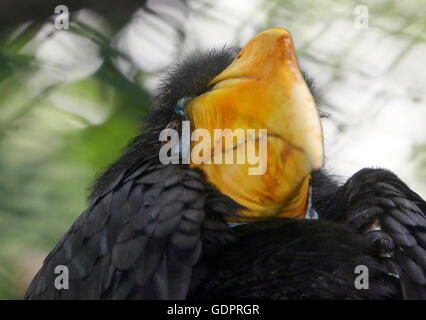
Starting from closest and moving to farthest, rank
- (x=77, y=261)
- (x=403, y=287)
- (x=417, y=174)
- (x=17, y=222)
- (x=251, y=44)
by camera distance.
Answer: (x=403, y=287) → (x=77, y=261) → (x=251, y=44) → (x=17, y=222) → (x=417, y=174)

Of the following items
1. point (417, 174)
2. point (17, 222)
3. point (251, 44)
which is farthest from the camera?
point (417, 174)

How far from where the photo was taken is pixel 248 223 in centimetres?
223

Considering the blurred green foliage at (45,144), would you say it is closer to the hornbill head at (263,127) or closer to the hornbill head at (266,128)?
the hornbill head at (263,127)

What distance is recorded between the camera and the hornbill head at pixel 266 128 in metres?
2.05

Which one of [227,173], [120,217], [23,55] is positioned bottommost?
[120,217]

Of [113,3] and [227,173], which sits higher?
[113,3]

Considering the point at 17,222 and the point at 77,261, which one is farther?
the point at 17,222

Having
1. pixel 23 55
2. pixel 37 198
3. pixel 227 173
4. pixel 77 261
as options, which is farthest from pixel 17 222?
pixel 227 173

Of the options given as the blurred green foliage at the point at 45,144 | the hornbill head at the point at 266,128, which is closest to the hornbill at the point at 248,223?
the hornbill head at the point at 266,128

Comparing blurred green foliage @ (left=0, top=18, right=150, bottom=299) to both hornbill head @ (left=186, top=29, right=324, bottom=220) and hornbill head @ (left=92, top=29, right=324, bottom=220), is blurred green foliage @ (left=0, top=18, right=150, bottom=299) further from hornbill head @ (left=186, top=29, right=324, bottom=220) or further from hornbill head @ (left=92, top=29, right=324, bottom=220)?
hornbill head @ (left=186, top=29, right=324, bottom=220)

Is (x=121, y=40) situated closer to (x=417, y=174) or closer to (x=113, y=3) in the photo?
(x=113, y=3)

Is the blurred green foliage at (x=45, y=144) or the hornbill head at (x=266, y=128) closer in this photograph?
the hornbill head at (x=266, y=128)

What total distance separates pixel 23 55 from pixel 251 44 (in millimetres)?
1062

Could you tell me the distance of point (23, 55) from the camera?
2898 mm
